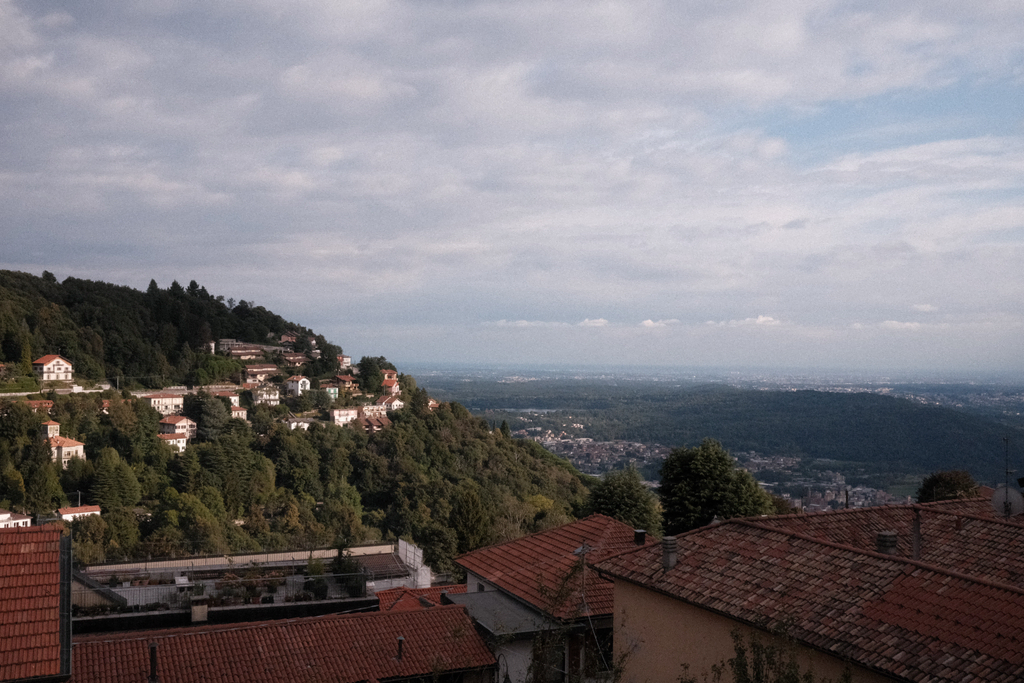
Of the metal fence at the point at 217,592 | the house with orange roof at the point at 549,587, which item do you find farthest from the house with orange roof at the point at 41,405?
the house with orange roof at the point at 549,587

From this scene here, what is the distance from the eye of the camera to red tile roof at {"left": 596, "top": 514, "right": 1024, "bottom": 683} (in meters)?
5.79

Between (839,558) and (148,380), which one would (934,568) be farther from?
(148,380)

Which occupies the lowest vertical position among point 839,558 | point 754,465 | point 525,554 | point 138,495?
point 138,495

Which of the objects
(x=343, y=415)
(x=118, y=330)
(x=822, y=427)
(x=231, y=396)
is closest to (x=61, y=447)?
(x=231, y=396)

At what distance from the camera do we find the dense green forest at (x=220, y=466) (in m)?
46.5

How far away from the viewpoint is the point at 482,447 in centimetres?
6606

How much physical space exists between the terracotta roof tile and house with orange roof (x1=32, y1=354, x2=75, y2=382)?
77.3 metres

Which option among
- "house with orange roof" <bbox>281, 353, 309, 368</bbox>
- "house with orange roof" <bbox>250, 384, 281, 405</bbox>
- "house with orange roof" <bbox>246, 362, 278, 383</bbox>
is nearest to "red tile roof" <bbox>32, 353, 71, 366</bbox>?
"house with orange roof" <bbox>250, 384, 281, 405</bbox>

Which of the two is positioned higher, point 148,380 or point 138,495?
point 148,380

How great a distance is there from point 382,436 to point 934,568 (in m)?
65.4

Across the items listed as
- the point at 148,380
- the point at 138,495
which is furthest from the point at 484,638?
the point at 148,380

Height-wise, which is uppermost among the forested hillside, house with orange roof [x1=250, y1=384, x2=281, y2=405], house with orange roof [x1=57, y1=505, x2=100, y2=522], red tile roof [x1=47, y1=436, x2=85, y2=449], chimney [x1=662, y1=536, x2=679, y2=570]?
the forested hillside

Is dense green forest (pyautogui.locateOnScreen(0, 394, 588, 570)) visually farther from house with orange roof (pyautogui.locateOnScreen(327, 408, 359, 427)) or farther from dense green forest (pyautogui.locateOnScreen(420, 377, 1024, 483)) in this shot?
dense green forest (pyautogui.locateOnScreen(420, 377, 1024, 483))

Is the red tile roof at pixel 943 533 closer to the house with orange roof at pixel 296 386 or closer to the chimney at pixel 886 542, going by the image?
the chimney at pixel 886 542
